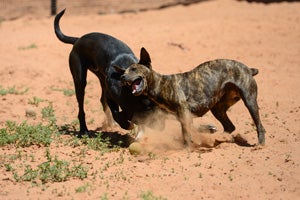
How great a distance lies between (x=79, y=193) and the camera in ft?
19.6

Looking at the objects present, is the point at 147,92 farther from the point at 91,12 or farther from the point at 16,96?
the point at 91,12

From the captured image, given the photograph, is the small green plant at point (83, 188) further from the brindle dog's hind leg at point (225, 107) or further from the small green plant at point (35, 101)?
the small green plant at point (35, 101)

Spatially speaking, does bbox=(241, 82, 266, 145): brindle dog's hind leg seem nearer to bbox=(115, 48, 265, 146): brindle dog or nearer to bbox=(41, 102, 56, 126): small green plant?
bbox=(115, 48, 265, 146): brindle dog

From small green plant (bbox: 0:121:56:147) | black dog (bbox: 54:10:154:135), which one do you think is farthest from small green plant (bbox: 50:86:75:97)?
small green plant (bbox: 0:121:56:147)

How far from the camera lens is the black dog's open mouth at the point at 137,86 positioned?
6918 mm

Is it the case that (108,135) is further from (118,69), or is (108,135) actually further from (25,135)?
(118,69)

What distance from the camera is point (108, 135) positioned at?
8.36 metres

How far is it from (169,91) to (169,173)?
1202mm

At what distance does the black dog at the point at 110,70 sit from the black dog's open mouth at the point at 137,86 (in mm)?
379

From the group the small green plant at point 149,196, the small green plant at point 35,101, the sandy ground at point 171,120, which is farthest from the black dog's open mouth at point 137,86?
the small green plant at point 35,101

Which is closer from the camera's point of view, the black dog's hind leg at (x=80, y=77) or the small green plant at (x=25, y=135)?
the small green plant at (x=25, y=135)

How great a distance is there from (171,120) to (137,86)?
1.35m

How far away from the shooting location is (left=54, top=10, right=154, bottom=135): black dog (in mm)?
7309

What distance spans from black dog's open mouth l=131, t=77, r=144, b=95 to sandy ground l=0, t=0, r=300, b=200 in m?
0.83
